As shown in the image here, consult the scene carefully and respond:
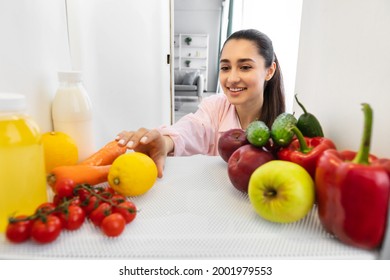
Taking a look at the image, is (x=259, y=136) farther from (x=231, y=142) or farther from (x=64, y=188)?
(x=64, y=188)

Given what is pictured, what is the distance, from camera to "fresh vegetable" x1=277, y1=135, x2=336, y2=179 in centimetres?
45

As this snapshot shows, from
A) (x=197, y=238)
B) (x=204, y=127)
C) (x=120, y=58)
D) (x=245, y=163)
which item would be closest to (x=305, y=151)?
(x=245, y=163)

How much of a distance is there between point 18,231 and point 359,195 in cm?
43

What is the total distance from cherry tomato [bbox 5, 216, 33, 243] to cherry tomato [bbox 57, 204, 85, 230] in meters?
0.04

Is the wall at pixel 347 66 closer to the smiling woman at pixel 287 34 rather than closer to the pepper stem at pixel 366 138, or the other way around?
the pepper stem at pixel 366 138

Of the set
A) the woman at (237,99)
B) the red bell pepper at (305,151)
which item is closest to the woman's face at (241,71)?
the woman at (237,99)

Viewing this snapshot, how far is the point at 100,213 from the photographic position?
15.5 inches

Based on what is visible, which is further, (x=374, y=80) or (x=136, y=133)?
(x=136, y=133)

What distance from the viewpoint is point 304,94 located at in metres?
0.72

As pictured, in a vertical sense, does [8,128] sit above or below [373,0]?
below

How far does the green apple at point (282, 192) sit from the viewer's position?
0.38m

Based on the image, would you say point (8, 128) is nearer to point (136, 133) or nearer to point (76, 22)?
point (136, 133)
